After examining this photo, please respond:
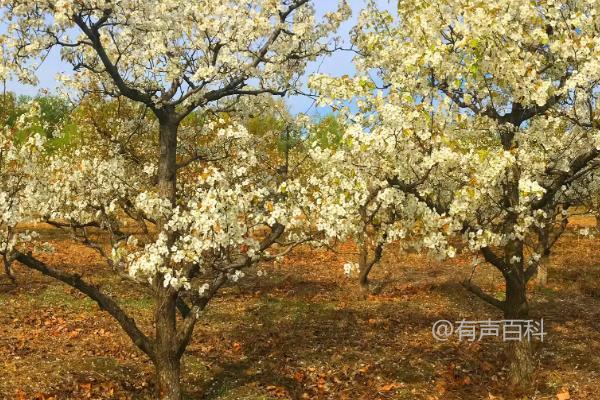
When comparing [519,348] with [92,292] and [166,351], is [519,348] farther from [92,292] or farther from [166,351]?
[92,292]

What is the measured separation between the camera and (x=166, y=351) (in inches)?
465

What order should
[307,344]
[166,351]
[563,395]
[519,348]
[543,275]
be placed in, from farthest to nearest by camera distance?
[543,275] → [307,344] → [519,348] → [563,395] → [166,351]

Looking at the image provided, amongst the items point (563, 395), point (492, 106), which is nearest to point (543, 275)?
point (563, 395)

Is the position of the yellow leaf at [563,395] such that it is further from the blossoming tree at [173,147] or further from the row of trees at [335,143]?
the blossoming tree at [173,147]

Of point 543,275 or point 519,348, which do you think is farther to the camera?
point 543,275

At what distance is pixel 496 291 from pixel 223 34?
1622 centimetres

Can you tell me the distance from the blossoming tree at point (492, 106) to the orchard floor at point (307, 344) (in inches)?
94.6

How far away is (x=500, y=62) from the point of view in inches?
428

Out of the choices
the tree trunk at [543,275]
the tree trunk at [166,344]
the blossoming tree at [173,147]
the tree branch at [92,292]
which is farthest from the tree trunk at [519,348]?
the tree trunk at [543,275]

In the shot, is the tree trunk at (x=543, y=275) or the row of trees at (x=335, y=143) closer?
the row of trees at (x=335, y=143)

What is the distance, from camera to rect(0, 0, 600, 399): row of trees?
1014 cm

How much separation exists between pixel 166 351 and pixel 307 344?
5731 mm

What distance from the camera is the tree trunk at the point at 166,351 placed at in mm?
11742

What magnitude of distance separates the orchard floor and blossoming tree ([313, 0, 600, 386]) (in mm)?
2403
